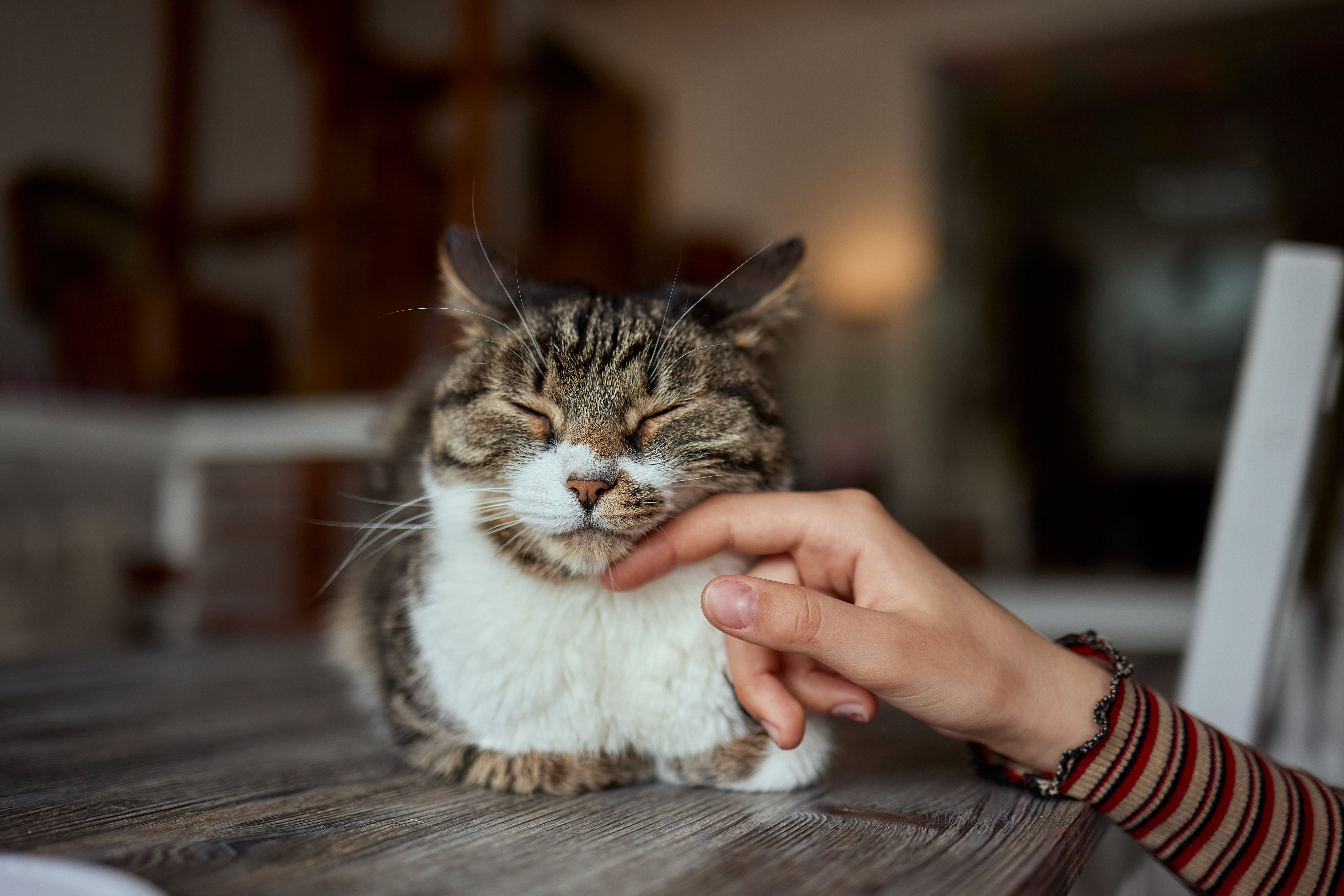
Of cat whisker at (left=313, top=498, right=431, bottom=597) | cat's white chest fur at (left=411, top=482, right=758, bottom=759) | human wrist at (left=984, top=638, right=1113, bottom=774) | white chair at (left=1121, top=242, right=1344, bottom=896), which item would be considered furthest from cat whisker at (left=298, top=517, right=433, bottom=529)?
white chair at (left=1121, top=242, right=1344, bottom=896)

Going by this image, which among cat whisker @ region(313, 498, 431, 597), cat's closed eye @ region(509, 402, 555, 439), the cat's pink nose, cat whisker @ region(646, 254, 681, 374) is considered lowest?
cat whisker @ region(313, 498, 431, 597)

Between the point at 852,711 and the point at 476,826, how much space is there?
1.17 feet

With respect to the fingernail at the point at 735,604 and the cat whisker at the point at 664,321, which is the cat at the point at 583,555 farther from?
the fingernail at the point at 735,604

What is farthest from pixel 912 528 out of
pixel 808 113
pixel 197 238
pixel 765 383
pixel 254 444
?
pixel 765 383

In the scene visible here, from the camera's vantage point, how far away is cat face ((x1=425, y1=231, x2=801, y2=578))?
80 cm

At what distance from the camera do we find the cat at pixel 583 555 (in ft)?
2.71

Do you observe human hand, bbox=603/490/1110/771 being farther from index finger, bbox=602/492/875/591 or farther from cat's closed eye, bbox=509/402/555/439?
cat's closed eye, bbox=509/402/555/439

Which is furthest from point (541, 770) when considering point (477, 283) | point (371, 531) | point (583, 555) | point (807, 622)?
point (477, 283)

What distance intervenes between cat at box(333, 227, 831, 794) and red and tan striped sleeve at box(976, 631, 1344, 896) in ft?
0.87

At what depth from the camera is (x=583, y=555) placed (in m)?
0.80

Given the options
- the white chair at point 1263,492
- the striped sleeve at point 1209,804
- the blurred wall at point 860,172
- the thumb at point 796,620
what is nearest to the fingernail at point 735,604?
the thumb at point 796,620

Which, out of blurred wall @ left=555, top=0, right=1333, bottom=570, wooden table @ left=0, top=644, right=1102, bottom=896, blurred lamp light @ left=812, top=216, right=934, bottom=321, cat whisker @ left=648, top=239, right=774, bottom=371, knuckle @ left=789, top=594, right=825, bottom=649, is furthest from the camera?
blurred lamp light @ left=812, top=216, right=934, bottom=321

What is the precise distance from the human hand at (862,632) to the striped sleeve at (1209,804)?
3cm

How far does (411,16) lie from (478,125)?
1.11 meters
